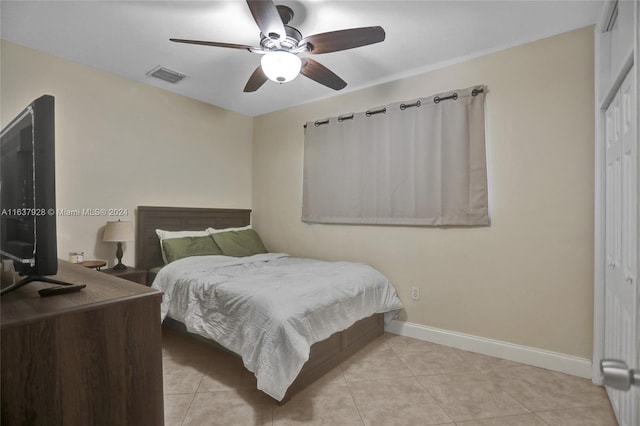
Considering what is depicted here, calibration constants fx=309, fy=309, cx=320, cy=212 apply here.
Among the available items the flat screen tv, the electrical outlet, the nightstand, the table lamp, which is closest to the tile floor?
the electrical outlet

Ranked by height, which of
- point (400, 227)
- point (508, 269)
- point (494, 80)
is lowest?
point (508, 269)

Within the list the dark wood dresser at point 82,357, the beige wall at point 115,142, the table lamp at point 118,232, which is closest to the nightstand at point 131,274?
the table lamp at point 118,232

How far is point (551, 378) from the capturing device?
2152 millimetres

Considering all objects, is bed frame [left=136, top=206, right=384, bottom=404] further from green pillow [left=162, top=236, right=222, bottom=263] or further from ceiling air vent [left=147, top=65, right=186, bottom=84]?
ceiling air vent [left=147, top=65, right=186, bottom=84]

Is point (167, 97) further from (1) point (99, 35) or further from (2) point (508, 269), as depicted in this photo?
(2) point (508, 269)

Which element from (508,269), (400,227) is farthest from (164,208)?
(508,269)

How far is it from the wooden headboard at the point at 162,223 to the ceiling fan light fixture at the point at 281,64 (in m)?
2.07

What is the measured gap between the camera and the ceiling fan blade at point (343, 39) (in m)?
1.78

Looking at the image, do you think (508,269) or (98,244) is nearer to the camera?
(508,269)

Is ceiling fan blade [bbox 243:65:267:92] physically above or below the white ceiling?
below

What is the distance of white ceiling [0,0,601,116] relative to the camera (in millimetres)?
2020

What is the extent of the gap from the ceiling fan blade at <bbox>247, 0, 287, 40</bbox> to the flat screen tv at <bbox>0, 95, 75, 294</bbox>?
1.10m

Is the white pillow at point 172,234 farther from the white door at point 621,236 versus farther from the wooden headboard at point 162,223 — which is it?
the white door at point 621,236

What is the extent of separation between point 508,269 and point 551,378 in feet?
2.54
